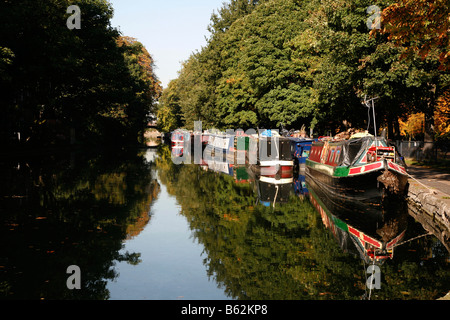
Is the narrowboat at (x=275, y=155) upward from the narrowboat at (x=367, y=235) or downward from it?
upward

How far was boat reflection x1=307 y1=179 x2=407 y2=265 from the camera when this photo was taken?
35.8ft

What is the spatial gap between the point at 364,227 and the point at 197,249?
532cm

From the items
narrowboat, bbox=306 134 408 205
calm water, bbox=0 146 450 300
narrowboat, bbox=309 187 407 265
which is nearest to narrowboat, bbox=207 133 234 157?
narrowboat, bbox=306 134 408 205

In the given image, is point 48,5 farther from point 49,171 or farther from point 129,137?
point 129,137

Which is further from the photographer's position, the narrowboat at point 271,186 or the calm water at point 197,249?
the narrowboat at point 271,186

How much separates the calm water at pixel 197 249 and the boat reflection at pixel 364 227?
8 cm

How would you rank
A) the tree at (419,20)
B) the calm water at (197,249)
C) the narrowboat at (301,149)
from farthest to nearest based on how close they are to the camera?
the narrowboat at (301,149), the tree at (419,20), the calm water at (197,249)

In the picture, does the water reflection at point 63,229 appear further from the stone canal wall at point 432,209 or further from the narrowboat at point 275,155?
the stone canal wall at point 432,209

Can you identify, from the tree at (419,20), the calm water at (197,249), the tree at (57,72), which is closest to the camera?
the calm water at (197,249)

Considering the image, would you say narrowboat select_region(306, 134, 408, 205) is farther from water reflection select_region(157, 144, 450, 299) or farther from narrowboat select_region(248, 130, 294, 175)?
narrowboat select_region(248, 130, 294, 175)

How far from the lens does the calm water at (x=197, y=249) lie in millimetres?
7992

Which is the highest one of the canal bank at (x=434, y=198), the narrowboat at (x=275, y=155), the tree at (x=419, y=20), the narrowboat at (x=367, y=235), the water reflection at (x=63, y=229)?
the tree at (x=419, y=20)

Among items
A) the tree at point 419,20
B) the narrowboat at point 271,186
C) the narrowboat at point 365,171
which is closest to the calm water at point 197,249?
the narrowboat at point 271,186

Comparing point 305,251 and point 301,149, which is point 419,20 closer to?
point 305,251
